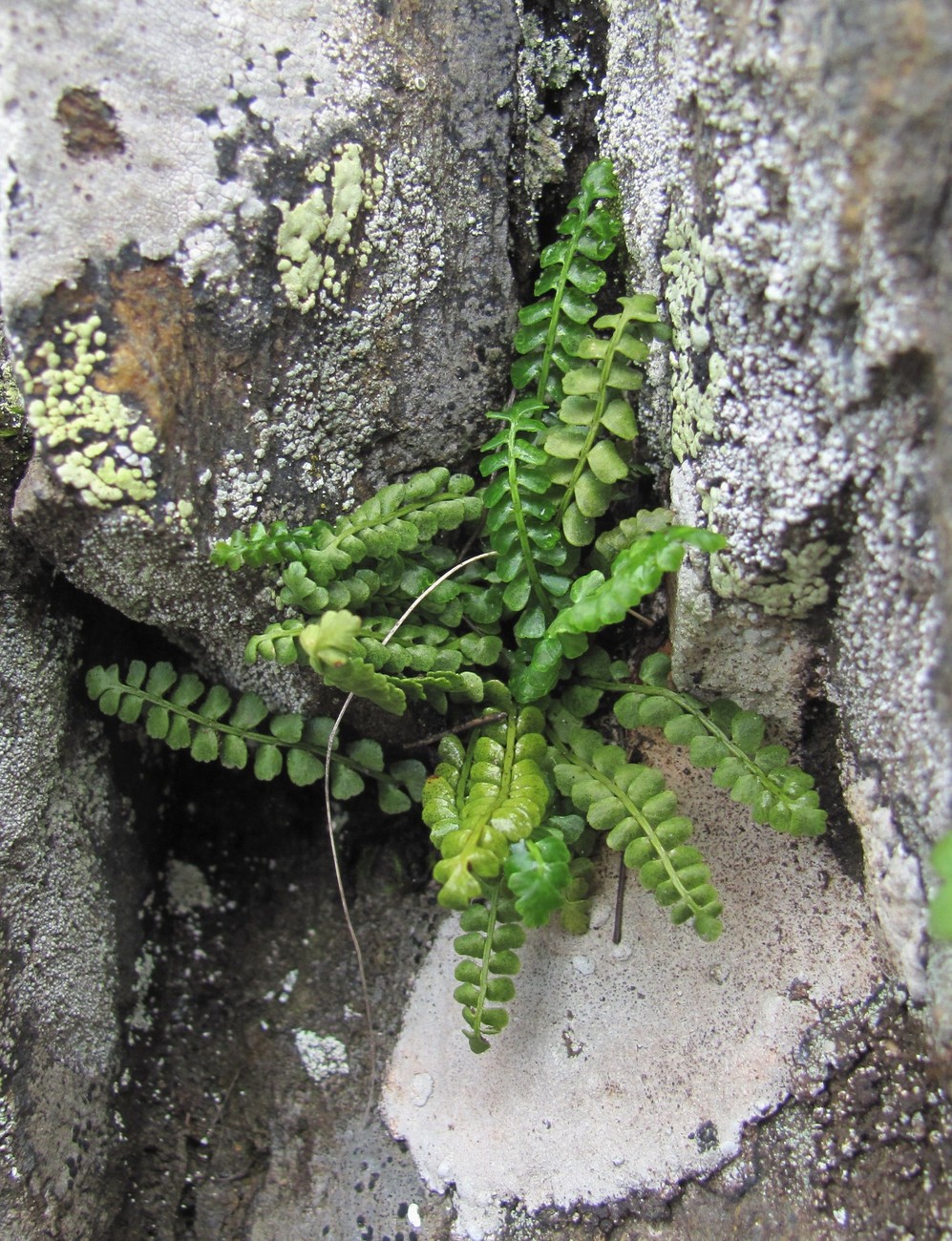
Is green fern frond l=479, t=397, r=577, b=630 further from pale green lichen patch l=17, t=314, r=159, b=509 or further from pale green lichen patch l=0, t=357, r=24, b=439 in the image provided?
pale green lichen patch l=0, t=357, r=24, b=439

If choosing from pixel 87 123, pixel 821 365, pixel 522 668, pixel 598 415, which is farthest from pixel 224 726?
pixel 821 365

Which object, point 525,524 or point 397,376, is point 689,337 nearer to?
point 525,524

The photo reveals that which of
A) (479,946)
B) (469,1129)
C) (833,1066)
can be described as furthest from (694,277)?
(469,1129)

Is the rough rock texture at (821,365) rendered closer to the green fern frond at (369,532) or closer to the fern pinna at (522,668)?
the fern pinna at (522,668)

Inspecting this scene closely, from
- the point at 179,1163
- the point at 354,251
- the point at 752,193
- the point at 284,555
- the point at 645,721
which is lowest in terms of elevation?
the point at 179,1163

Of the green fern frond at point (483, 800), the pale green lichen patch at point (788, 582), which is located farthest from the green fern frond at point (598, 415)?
the green fern frond at point (483, 800)

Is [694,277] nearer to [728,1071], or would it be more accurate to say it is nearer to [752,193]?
[752,193]
